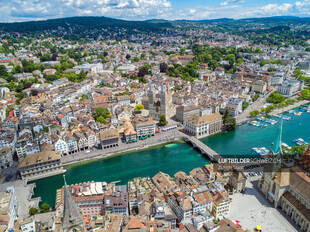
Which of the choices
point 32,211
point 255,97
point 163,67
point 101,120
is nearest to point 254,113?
point 255,97

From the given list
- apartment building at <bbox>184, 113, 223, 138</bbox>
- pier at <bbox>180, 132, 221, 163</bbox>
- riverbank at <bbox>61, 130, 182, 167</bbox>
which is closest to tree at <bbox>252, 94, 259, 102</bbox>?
apartment building at <bbox>184, 113, 223, 138</bbox>

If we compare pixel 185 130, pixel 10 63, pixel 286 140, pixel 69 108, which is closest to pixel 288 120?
pixel 286 140

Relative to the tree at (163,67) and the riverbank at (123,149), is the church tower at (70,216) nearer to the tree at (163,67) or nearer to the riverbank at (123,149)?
the riverbank at (123,149)

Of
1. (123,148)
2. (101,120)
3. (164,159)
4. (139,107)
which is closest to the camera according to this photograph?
(164,159)

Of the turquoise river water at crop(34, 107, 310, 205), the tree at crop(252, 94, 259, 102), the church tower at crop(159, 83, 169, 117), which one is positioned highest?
the church tower at crop(159, 83, 169, 117)

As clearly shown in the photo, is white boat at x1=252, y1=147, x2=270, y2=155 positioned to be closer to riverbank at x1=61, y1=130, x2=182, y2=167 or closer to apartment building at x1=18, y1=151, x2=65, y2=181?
riverbank at x1=61, y1=130, x2=182, y2=167

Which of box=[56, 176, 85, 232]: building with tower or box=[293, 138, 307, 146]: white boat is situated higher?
box=[56, 176, 85, 232]: building with tower

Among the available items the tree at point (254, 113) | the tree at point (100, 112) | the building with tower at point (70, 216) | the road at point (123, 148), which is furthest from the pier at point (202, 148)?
the building with tower at point (70, 216)

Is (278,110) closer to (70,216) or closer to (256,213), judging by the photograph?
(256,213)

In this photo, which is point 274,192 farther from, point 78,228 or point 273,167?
point 78,228
